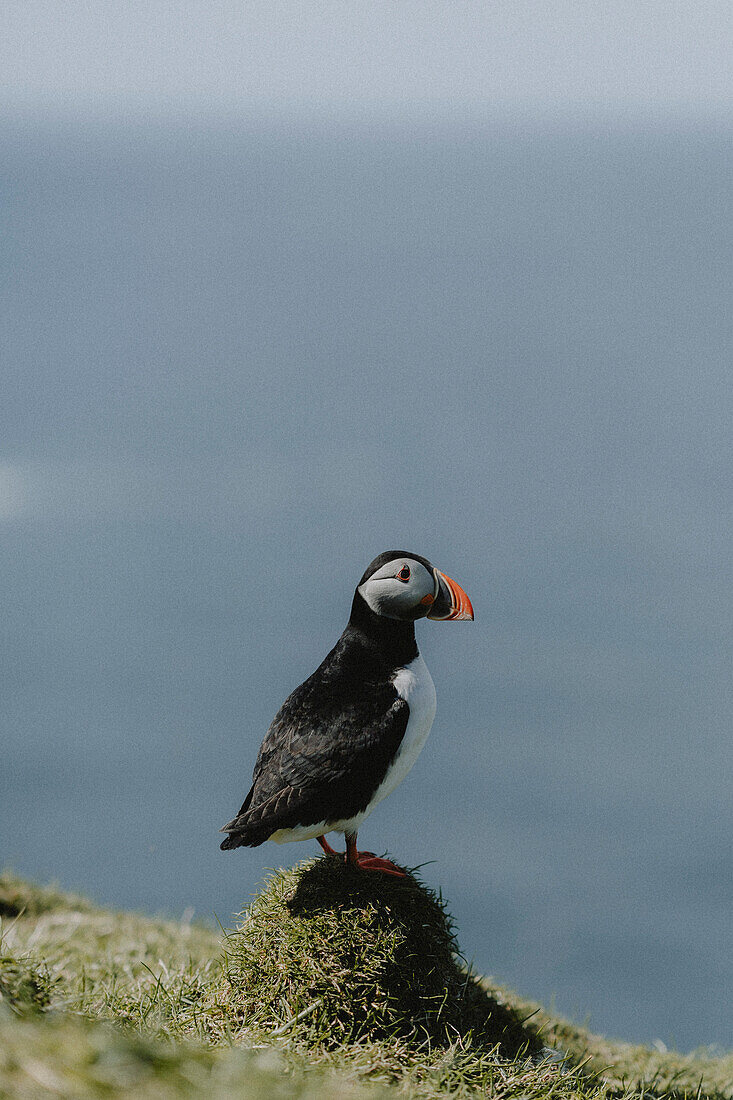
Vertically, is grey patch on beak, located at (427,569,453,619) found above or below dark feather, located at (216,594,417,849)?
above

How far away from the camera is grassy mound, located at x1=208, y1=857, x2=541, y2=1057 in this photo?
3777mm

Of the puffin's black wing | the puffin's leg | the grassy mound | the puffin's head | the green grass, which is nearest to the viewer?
the green grass

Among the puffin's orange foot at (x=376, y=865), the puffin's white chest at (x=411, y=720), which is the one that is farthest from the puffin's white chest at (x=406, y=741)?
the puffin's orange foot at (x=376, y=865)

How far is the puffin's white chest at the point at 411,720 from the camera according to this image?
13.5 feet

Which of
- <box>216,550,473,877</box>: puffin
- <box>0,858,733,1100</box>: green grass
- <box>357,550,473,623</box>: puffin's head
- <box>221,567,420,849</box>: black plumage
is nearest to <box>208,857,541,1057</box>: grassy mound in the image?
<box>0,858,733,1100</box>: green grass

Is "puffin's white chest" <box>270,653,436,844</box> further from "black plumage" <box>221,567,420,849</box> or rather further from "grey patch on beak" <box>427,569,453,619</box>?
"grey patch on beak" <box>427,569,453,619</box>

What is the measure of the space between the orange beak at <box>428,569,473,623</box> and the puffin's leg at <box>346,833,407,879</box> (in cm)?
101

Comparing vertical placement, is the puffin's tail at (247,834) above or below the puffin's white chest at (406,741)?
below

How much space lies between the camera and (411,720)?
4.15m

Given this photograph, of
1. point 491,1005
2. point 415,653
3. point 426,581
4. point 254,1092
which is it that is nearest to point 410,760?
point 415,653

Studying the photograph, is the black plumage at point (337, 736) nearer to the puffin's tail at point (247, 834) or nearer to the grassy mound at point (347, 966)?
the puffin's tail at point (247, 834)

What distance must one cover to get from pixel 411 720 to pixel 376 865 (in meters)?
0.64

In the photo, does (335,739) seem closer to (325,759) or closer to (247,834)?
(325,759)

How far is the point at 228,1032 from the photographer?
12.0 feet
